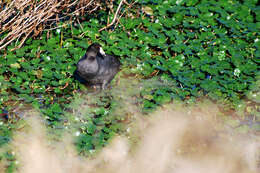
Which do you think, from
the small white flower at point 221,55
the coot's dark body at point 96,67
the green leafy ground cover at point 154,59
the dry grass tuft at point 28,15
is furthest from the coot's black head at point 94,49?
the small white flower at point 221,55

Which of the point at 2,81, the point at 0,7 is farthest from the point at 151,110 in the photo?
the point at 0,7

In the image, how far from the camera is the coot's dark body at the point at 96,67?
4.70 meters

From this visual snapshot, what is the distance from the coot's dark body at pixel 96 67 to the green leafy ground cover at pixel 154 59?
24cm

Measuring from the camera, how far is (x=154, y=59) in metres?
5.52

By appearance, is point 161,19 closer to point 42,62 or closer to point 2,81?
point 42,62

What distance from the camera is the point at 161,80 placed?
5.12 m

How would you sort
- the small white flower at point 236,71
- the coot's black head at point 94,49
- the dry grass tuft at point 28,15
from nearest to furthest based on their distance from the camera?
the coot's black head at point 94,49, the small white flower at point 236,71, the dry grass tuft at point 28,15

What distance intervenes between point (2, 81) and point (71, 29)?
1.47 meters

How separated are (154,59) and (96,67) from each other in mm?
1122

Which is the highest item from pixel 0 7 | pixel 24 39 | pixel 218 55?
pixel 0 7

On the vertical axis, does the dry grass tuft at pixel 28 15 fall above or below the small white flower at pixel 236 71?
above

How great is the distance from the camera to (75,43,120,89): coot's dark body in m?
4.70

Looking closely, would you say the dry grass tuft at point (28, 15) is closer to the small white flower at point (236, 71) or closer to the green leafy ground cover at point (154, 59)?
the green leafy ground cover at point (154, 59)

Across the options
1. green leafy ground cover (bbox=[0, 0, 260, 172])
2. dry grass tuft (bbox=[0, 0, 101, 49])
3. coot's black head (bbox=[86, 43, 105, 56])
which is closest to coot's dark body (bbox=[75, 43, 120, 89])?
coot's black head (bbox=[86, 43, 105, 56])
